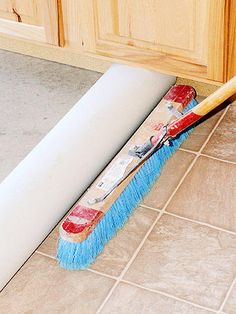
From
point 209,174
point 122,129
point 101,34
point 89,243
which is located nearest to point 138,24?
point 101,34

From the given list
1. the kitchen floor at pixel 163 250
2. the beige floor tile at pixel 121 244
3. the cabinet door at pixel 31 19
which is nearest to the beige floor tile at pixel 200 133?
the kitchen floor at pixel 163 250

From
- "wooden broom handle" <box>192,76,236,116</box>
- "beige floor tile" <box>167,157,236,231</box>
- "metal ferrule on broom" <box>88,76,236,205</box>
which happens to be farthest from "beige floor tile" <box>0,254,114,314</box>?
"wooden broom handle" <box>192,76,236,116</box>

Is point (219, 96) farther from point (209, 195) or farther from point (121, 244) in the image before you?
point (121, 244)

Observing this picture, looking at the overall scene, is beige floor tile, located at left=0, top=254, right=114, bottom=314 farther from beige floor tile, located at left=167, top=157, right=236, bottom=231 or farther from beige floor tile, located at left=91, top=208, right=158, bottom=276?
beige floor tile, located at left=167, top=157, right=236, bottom=231

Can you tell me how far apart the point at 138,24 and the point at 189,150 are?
34cm

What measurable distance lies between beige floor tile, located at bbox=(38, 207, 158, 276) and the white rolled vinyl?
4cm

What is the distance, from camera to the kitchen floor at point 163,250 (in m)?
1.52

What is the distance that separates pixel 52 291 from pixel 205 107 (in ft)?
1.64

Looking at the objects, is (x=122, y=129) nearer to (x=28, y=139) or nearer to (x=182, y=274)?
(x=28, y=139)

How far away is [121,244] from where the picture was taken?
164cm

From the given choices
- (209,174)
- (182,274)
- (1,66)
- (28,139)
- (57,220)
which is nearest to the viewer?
(182,274)

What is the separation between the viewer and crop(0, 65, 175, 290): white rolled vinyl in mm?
1564

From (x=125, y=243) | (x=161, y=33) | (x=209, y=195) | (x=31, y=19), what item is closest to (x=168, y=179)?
(x=209, y=195)

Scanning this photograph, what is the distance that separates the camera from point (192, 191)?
5.74ft
